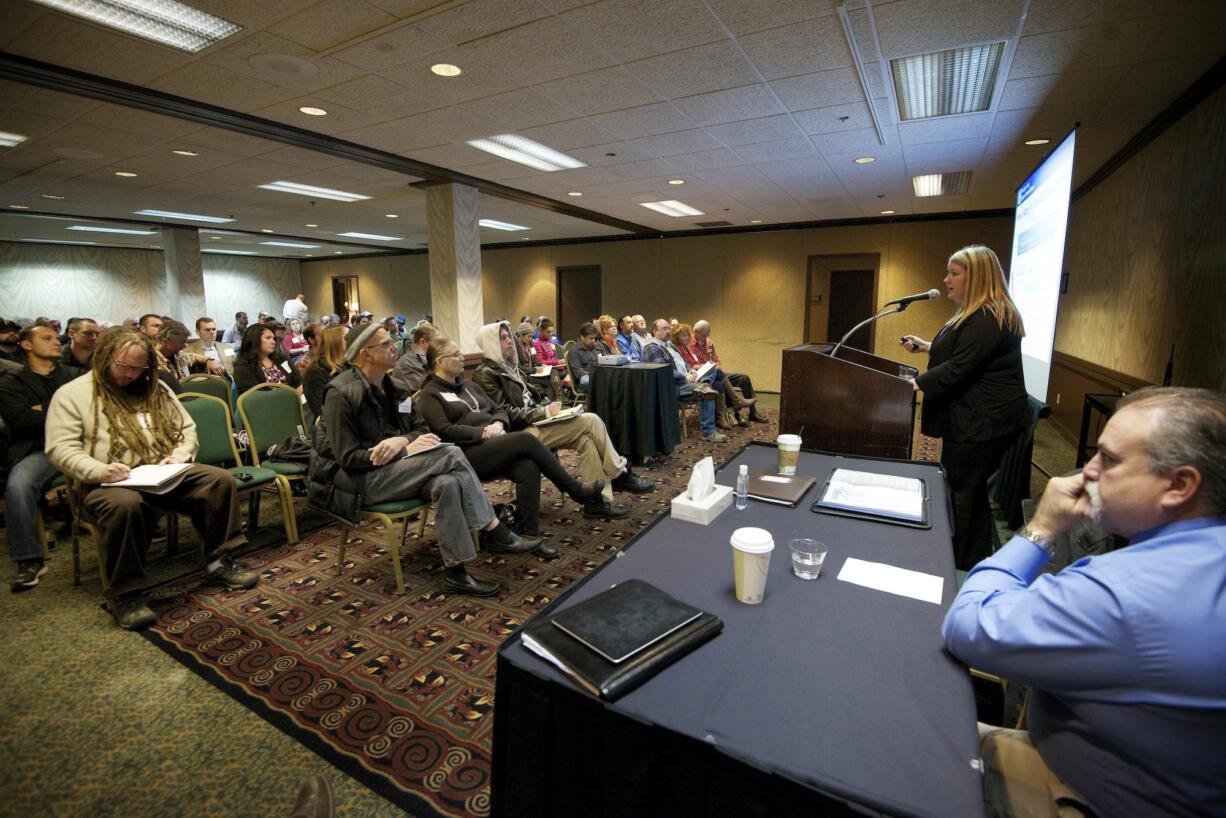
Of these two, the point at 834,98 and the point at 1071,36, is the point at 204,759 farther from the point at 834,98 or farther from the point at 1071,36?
the point at 1071,36

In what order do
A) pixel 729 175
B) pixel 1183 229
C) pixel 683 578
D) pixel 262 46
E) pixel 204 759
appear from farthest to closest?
Result: pixel 729 175 < pixel 1183 229 < pixel 262 46 < pixel 204 759 < pixel 683 578

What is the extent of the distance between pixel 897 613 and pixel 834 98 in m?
3.73

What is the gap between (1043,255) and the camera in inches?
134

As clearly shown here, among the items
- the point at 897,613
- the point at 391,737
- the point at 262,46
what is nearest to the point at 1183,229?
the point at 897,613

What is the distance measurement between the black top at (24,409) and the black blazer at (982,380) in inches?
179

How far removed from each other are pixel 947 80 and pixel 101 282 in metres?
16.5

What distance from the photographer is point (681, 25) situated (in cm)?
276

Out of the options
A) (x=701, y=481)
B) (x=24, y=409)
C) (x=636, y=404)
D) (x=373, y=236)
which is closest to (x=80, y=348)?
(x=24, y=409)

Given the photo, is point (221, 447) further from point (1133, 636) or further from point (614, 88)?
point (1133, 636)

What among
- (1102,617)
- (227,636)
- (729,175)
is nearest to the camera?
(1102,617)

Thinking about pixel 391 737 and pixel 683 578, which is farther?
pixel 391 737

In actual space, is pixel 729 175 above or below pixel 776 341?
above

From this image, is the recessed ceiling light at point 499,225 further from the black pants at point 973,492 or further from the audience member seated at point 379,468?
the black pants at point 973,492

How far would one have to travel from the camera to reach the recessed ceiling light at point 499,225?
896 cm
